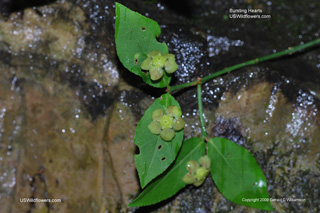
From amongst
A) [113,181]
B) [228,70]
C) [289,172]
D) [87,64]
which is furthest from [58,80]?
[289,172]

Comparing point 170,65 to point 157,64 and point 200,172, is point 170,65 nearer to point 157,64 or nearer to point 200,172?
point 157,64

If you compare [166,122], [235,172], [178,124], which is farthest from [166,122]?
[235,172]

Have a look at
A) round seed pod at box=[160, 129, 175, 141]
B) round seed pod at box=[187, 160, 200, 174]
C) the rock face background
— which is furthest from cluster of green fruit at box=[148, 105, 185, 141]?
the rock face background

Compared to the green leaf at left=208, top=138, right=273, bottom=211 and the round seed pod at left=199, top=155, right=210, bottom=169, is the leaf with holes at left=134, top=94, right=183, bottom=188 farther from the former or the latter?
the green leaf at left=208, top=138, right=273, bottom=211

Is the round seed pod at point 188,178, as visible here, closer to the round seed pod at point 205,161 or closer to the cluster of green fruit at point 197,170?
the cluster of green fruit at point 197,170

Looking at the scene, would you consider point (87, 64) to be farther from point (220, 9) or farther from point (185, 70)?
point (220, 9)
